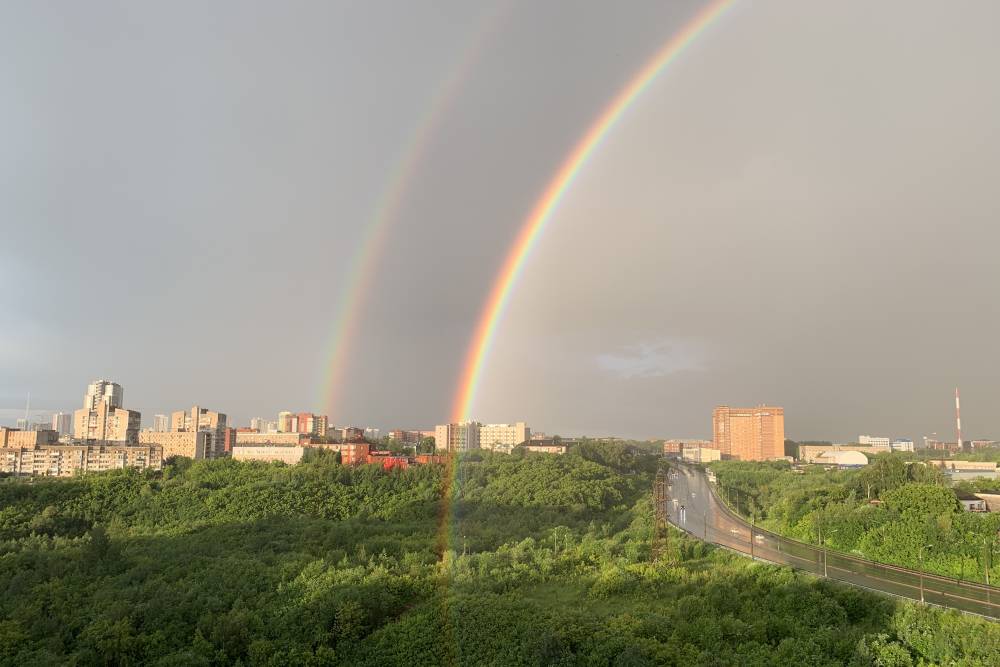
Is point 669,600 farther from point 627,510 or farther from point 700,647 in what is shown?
point 627,510

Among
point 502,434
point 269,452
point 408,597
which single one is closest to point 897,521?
point 408,597

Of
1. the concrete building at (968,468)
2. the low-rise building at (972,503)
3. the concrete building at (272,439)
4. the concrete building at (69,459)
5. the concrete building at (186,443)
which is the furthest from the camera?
the concrete building at (186,443)

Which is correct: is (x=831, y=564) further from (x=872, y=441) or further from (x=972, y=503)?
(x=872, y=441)

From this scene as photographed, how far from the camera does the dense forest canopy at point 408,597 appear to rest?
42.1 feet

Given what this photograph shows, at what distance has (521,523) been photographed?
92.5 feet

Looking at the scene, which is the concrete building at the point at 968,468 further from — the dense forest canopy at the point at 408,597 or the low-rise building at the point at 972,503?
the dense forest canopy at the point at 408,597

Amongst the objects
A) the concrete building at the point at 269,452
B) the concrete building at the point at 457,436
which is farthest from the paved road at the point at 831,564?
the concrete building at the point at 457,436

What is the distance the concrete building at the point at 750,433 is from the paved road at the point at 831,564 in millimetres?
54973

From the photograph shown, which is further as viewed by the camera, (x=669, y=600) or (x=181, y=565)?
(x=181, y=565)

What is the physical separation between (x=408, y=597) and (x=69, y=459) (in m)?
42.5

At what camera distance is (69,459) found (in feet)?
157

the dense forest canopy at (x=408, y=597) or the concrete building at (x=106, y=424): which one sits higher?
the concrete building at (x=106, y=424)

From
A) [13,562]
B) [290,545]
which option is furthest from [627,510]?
[13,562]

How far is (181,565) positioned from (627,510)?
66.8 ft
